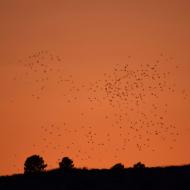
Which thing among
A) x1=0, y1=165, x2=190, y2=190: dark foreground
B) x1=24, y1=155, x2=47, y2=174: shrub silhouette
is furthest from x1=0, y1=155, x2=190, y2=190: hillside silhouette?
x1=24, y1=155, x2=47, y2=174: shrub silhouette

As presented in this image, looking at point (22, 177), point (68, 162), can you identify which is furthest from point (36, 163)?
point (22, 177)

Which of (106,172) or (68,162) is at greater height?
(68,162)

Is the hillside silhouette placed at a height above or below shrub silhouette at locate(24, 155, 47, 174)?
below

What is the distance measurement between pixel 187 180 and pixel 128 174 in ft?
12.7

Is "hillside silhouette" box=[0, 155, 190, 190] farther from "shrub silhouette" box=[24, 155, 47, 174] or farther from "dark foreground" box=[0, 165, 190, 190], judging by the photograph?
"shrub silhouette" box=[24, 155, 47, 174]

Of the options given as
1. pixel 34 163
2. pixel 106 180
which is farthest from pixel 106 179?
pixel 34 163

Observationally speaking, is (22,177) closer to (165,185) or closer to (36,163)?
(165,185)

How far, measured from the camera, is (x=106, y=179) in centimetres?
4731

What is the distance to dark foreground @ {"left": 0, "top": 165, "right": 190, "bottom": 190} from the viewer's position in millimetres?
45656

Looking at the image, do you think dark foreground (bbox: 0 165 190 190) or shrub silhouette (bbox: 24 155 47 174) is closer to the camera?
dark foreground (bbox: 0 165 190 190)

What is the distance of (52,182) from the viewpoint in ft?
156

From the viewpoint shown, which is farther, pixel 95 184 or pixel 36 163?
pixel 36 163

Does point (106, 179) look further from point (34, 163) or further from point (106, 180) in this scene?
point (34, 163)

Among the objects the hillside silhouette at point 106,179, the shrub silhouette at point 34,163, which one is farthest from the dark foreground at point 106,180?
the shrub silhouette at point 34,163
